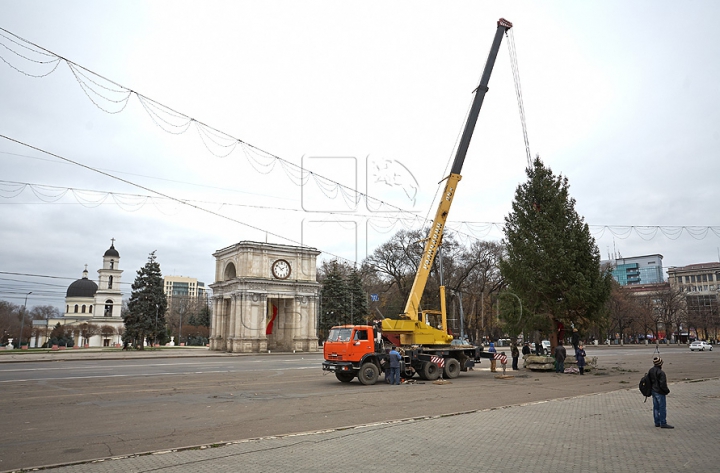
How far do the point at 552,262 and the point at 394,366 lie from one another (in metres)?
12.1

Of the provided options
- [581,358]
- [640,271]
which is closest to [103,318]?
[581,358]

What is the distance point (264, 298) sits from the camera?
170ft

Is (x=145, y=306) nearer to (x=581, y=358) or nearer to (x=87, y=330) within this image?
(x=87, y=330)

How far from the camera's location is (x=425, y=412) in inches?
490

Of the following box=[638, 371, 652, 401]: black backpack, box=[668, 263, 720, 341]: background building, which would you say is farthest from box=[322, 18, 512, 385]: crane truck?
box=[668, 263, 720, 341]: background building

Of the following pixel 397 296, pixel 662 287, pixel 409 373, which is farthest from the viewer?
pixel 662 287

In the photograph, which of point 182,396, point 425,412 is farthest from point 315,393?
point 425,412

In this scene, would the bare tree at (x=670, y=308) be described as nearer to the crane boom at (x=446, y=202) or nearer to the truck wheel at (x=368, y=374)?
the crane boom at (x=446, y=202)

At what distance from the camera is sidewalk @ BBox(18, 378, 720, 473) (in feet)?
23.3

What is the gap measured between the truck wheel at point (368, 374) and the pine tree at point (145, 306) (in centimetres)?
4879

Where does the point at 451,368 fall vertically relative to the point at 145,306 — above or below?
below

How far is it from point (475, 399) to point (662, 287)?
103406 millimetres

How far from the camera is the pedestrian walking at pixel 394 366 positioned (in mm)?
19938

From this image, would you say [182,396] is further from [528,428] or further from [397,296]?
[397,296]
